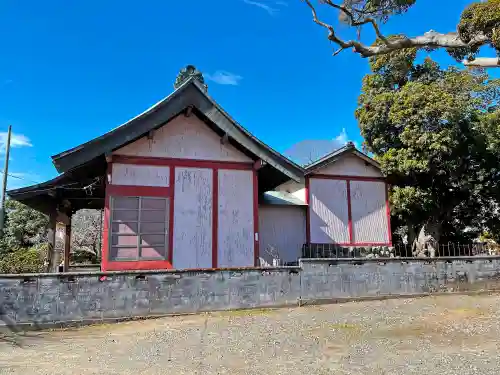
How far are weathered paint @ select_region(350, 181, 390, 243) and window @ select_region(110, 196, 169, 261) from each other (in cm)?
799

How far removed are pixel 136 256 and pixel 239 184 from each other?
364cm

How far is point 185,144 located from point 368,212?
323 inches

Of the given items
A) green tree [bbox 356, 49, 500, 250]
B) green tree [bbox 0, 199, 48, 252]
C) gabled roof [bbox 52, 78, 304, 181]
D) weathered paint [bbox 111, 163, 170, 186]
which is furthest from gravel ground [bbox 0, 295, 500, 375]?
green tree [bbox 0, 199, 48, 252]

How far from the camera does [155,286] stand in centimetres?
938

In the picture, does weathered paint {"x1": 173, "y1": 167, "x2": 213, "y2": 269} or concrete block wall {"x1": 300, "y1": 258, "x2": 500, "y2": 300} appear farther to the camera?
weathered paint {"x1": 173, "y1": 167, "x2": 213, "y2": 269}

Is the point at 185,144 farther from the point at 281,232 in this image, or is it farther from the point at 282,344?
the point at 282,344

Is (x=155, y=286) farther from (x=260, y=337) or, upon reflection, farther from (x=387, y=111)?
(x=387, y=111)

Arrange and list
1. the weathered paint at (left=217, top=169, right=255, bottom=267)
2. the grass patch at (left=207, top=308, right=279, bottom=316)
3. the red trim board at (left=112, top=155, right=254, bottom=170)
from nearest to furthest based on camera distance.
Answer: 1. the grass patch at (left=207, top=308, right=279, bottom=316)
2. the red trim board at (left=112, top=155, right=254, bottom=170)
3. the weathered paint at (left=217, top=169, right=255, bottom=267)

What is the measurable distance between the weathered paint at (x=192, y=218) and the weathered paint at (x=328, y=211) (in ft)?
16.5

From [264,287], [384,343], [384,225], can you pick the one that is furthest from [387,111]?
[384,343]

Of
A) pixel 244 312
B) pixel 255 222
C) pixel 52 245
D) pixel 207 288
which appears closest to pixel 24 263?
pixel 52 245

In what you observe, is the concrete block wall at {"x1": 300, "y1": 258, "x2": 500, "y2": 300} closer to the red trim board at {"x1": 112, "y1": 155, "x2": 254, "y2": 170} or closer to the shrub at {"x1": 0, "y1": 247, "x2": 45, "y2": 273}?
the red trim board at {"x1": 112, "y1": 155, "x2": 254, "y2": 170}

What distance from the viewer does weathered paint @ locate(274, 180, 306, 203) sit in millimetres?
16266

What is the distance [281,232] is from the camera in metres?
15.5
